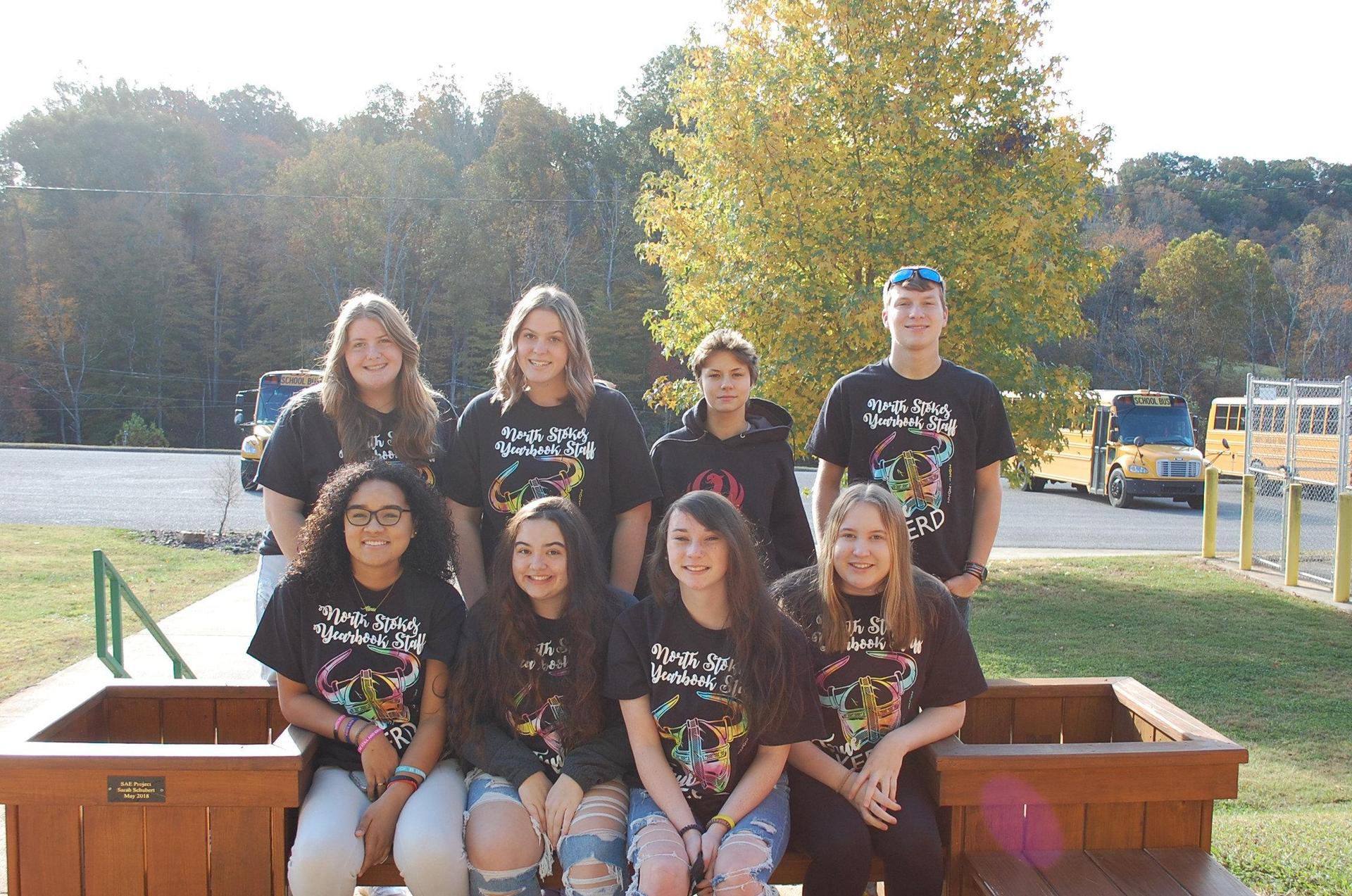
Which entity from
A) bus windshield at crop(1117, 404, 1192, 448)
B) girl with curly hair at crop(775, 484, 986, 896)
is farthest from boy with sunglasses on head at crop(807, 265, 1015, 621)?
bus windshield at crop(1117, 404, 1192, 448)

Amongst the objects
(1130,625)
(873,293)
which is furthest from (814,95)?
(1130,625)

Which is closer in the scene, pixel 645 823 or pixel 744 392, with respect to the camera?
pixel 645 823

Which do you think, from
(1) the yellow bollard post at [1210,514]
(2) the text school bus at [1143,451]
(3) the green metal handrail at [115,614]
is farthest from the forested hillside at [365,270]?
(3) the green metal handrail at [115,614]

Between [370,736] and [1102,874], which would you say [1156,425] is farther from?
[370,736]

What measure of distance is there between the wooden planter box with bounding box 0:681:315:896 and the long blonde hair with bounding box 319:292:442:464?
3.30 feet

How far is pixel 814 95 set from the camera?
8.80 m

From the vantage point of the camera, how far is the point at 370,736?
277cm

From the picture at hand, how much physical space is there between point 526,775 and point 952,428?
1708mm

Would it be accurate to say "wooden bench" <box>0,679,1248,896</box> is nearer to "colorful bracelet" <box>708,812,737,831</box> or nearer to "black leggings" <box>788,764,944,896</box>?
"black leggings" <box>788,764,944,896</box>

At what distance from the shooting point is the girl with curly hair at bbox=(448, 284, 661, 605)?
3.25 m

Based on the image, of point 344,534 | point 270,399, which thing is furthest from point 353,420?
point 270,399

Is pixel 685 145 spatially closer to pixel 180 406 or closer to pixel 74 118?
pixel 180 406

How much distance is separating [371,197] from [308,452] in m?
39.8

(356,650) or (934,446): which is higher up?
(934,446)
